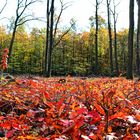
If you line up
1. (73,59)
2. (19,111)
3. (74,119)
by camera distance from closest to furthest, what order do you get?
(74,119)
(19,111)
(73,59)

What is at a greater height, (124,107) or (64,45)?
(64,45)

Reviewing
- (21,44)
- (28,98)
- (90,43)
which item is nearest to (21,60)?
(21,44)

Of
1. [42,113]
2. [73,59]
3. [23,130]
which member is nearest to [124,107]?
[42,113]

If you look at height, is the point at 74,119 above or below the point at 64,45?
below

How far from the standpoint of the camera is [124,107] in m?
4.12

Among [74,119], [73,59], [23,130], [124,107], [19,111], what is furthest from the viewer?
[73,59]

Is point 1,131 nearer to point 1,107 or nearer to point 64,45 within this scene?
point 1,107

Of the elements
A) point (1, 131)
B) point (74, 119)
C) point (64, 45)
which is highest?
point (64, 45)

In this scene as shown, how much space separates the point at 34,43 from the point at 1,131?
76298 millimetres

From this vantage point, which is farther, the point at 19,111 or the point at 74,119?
the point at 19,111

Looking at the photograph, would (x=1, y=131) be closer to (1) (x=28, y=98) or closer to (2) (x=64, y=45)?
(1) (x=28, y=98)

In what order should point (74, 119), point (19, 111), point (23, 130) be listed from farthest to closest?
point (19, 111)
point (23, 130)
point (74, 119)

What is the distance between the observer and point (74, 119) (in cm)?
286

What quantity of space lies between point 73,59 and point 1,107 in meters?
70.2
